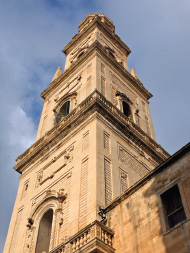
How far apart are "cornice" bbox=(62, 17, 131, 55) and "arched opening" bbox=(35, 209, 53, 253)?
20.0 metres

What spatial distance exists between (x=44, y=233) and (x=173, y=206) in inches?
Result: 299

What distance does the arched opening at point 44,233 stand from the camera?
16281mm

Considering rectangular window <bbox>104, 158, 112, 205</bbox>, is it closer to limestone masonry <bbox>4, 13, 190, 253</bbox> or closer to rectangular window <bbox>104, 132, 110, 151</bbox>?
limestone masonry <bbox>4, 13, 190, 253</bbox>

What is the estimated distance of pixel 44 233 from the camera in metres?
16.9

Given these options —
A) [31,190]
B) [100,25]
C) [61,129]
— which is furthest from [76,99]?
[100,25]

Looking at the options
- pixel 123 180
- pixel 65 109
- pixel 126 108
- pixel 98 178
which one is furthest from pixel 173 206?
pixel 65 109

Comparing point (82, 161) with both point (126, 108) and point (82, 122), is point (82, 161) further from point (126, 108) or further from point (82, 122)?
point (126, 108)

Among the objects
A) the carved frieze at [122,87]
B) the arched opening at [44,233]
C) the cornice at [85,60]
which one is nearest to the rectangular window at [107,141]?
the arched opening at [44,233]

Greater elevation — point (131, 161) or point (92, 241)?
point (131, 161)

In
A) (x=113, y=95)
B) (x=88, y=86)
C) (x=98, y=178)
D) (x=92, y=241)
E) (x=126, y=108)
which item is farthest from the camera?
(x=126, y=108)

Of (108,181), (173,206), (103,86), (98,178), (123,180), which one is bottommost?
(173,206)

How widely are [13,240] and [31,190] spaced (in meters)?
2.89

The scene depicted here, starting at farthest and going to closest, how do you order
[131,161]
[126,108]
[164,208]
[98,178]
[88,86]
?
[126,108] → [88,86] → [131,161] → [98,178] → [164,208]

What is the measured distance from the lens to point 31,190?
64.7 ft
